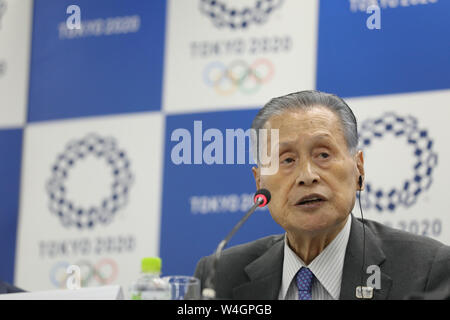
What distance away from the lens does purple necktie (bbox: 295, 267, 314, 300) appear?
2.14m

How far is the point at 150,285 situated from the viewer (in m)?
1.81

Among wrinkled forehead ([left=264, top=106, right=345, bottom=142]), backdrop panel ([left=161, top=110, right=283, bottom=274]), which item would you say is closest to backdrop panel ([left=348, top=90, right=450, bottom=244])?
backdrop panel ([left=161, top=110, right=283, bottom=274])

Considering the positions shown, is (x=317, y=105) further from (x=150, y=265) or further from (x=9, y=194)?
(x=9, y=194)

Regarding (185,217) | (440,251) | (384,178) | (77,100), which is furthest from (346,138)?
(77,100)

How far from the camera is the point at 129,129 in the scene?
385 centimetres

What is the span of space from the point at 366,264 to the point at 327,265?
0.41 feet

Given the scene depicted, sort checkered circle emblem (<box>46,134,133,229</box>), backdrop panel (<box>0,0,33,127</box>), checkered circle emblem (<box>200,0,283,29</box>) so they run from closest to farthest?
checkered circle emblem (<box>200,0,283,29</box>) < checkered circle emblem (<box>46,134,133,229</box>) < backdrop panel (<box>0,0,33,127</box>)

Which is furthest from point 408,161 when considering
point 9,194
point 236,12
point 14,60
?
point 14,60

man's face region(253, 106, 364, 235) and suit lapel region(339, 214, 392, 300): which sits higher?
man's face region(253, 106, 364, 235)

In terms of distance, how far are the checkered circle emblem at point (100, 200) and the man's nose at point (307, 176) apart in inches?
69.5

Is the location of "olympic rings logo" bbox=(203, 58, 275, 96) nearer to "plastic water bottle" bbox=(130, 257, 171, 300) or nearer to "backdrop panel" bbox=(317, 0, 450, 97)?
"backdrop panel" bbox=(317, 0, 450, 97)

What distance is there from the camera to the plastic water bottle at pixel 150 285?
177 cm

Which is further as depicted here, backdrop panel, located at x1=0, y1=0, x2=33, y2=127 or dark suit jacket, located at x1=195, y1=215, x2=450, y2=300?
backdrop panel, located at x1=0, y1=0, x2=33, y2=127

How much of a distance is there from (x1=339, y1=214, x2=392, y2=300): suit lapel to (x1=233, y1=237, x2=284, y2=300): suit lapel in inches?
8.7
